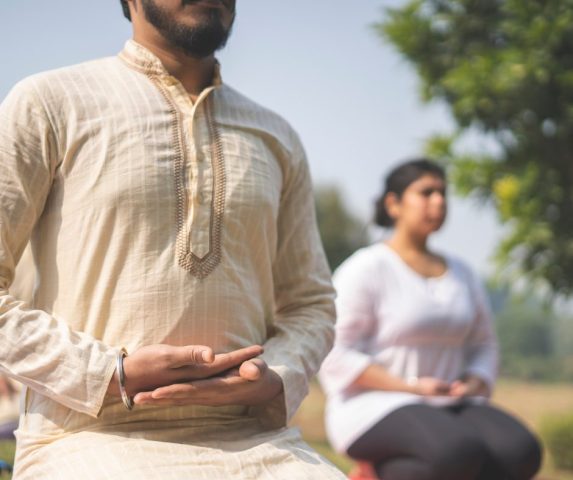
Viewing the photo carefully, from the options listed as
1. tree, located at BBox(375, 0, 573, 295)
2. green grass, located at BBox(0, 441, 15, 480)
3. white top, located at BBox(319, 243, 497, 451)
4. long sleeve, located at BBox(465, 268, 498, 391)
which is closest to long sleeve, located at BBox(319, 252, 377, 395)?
white top, located at BBox(319, 243, 497, 451)

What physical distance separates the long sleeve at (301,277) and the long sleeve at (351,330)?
1.80 metres

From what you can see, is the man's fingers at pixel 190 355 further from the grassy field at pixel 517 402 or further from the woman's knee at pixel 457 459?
the grassy field at pixel 517 402

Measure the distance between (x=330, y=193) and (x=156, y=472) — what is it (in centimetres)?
2629

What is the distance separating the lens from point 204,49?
6.95ft

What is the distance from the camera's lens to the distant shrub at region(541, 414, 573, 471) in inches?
333

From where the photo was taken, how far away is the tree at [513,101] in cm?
733

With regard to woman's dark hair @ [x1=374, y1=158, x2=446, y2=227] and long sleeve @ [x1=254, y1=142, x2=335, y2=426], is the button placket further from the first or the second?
woman's dark hair @ [x1=374, y1=158, x2=446, y2=227]

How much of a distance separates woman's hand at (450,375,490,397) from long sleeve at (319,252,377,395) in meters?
0.42

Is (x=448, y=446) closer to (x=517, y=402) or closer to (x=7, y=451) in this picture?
(x=7, y=451)

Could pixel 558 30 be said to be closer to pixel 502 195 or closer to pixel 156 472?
pixel 502 195

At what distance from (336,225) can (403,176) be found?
A: 22.4 meters

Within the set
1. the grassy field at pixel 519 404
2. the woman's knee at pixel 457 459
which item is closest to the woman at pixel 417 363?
the woman's knee at pixel 457 459

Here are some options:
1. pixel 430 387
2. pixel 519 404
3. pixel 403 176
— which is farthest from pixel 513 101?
pixel 519 404

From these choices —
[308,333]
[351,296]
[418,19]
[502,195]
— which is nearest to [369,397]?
[351,296]
